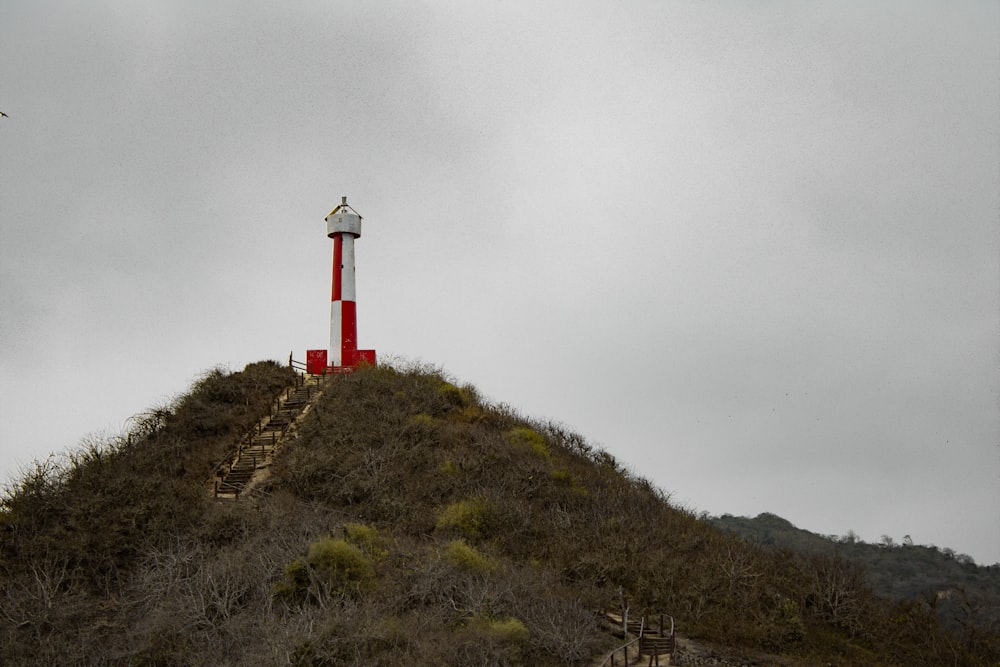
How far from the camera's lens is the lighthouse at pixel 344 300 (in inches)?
1345

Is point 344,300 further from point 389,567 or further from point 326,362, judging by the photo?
point 389,567

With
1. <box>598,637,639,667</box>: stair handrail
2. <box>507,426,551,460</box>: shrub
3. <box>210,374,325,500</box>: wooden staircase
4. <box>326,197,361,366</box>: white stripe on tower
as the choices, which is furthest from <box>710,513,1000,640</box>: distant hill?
<box>326,197,361,366</box>: white stripe on tower

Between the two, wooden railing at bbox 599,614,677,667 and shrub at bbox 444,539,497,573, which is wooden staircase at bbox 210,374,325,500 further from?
wooden railing at bbox 599,614,677,667

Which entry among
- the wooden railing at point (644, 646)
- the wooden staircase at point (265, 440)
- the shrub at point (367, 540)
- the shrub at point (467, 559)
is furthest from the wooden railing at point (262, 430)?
the wooden railing at point (644, 646)

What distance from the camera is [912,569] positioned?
3619 cm

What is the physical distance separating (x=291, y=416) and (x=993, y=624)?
21.8m

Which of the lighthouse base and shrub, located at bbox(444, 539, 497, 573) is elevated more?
the lighthouse base

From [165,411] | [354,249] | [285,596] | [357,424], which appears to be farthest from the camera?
[354,249]

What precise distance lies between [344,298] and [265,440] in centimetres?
947

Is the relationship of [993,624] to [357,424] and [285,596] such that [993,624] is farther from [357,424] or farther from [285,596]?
[357,424]

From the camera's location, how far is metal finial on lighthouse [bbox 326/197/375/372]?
112 ft

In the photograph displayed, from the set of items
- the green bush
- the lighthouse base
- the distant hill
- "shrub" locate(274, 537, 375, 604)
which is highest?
the lighthouse base

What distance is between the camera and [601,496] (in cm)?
2303

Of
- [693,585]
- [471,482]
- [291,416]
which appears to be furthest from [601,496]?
[291,416]
